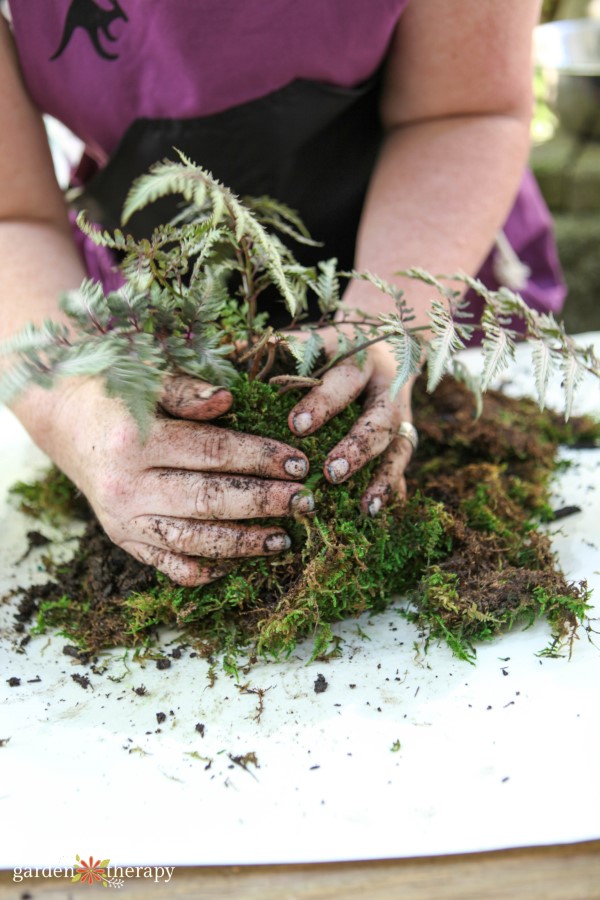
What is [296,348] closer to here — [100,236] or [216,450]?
[216,450]

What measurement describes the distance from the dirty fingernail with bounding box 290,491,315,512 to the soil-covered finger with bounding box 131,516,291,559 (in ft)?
0.17

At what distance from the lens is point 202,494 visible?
1.13 m

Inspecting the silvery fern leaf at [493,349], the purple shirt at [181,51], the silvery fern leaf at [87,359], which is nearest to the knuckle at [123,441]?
the silvery fern leaf at [87,359]

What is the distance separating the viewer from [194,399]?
Answer: 114 cm

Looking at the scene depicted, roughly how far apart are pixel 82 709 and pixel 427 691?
1.75ft

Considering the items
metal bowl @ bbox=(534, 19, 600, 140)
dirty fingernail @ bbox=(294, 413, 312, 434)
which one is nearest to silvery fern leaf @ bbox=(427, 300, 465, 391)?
dirty fingernail @ bbox=(294, 413, 312, 434)

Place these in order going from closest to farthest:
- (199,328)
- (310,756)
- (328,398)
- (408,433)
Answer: (310,756) < (199,328) < (328,398) < (408,433)

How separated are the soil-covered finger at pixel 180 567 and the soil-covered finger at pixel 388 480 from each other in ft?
0.88

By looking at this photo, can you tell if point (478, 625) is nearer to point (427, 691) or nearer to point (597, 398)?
point (427, 691)

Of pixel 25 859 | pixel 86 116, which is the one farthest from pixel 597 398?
pixel 25 859

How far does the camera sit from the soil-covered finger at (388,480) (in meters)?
1.22

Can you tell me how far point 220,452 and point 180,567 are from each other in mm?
207

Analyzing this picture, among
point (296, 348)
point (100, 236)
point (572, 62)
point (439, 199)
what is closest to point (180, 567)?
point (296, 348)

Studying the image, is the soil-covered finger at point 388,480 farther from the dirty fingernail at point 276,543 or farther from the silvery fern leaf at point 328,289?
the silvery fern leaf at point 328,289
